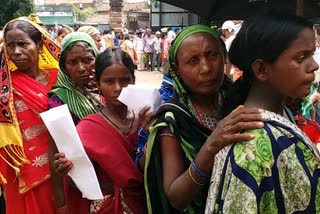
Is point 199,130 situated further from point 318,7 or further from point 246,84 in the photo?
point 318,7

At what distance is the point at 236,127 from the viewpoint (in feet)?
3.55

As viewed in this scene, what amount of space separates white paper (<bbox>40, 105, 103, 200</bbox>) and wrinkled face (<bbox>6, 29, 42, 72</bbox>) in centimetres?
88

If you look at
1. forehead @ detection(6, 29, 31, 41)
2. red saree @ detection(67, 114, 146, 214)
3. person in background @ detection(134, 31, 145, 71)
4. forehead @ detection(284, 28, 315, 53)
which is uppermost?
forehead @ detection(284, 28, 315, 53)

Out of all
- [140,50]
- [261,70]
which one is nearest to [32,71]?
[261,70]

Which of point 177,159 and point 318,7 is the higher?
point 318,7

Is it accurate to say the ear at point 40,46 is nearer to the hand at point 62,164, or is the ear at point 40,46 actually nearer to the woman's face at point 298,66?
the hand at point 62,164

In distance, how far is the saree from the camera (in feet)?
3.30

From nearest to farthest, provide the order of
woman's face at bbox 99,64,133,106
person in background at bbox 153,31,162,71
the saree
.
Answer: the saree → woman's face at bbox 99,64,133,106 → person in background at bbox 153,31,162,71

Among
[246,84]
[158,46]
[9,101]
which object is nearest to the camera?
[246,84]

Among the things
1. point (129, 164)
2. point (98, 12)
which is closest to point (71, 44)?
point (129, 164)

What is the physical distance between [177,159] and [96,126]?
54cm

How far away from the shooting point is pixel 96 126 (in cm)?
175

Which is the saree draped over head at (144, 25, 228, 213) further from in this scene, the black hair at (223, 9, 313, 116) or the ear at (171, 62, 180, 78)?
the black hair at (223, 9, 313, 116)

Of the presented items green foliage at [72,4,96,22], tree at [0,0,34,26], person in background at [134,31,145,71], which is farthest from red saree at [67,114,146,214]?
green foliage at [72,4,96,22]
